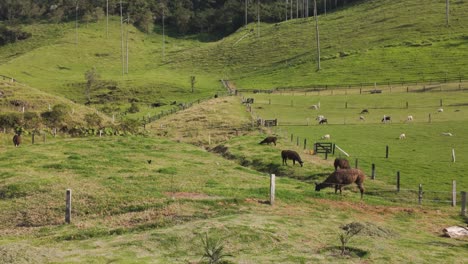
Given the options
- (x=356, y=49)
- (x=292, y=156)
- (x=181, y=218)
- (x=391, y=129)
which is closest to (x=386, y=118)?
(x=391, y=129)

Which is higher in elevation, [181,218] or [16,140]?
[16,140]

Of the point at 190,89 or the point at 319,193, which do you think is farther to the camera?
the point at 190,89

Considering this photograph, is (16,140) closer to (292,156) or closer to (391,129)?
(292,156)

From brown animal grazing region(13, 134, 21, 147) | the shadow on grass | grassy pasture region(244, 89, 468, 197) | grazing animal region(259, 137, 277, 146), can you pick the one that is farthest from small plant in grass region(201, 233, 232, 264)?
brown animal grazing region(13, 134, 21, 147)

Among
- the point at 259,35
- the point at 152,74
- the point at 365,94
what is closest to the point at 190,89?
the point at 152,74

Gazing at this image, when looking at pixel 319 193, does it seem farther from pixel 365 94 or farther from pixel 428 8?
pixel 428 8

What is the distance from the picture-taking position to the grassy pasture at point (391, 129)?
38125 millimetres

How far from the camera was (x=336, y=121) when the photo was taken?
2623 inches

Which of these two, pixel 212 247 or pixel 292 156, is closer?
pixel 212 247

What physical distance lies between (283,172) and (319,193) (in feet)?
35.9

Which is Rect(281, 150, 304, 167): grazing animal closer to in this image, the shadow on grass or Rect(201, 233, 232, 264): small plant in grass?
the shadow on grass

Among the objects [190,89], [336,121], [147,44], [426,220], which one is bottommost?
[426,220]

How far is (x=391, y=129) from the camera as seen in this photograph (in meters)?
58.2

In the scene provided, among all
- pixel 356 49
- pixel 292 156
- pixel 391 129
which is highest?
pixel 356 49
